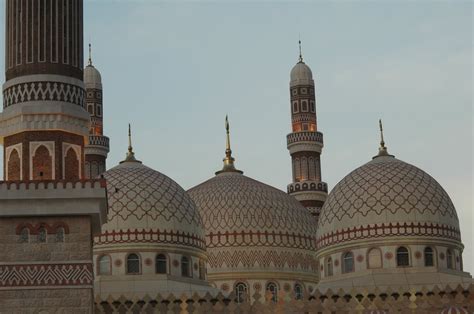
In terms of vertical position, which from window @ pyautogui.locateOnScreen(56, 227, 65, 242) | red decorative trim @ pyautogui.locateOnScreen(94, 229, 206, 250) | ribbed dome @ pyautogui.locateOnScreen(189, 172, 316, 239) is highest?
ribbed dome @ pyautogui.locateOnScreen(189, 172, 316, 239)

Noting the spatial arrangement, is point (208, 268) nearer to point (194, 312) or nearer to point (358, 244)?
point (358, 244)

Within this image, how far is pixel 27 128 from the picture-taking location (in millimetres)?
25281

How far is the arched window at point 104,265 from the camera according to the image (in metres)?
34.6

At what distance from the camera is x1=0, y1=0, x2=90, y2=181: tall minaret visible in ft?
83.0

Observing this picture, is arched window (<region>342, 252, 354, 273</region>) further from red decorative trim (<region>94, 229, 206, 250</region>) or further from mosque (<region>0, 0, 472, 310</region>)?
red decorative trim (<region>94, 229, 206, 250</region>)

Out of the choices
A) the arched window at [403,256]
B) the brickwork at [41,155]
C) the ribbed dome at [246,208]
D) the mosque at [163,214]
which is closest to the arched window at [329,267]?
the mosque at [163,214]

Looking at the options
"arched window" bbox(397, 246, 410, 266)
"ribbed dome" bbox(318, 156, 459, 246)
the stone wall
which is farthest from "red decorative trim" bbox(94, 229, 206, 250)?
"arched window" bbox(397, 246, 410, 266)

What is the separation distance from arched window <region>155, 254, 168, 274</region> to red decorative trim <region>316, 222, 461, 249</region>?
489cm

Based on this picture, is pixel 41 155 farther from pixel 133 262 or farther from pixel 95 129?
pixel 95 129

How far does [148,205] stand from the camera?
3509cm

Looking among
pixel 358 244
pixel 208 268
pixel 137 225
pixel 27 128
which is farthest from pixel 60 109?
pixel 208 268

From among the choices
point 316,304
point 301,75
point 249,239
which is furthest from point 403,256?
point 301,75

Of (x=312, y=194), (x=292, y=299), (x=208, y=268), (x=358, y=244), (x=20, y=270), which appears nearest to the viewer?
(x=20, y=270)

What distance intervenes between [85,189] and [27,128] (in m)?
1.90
